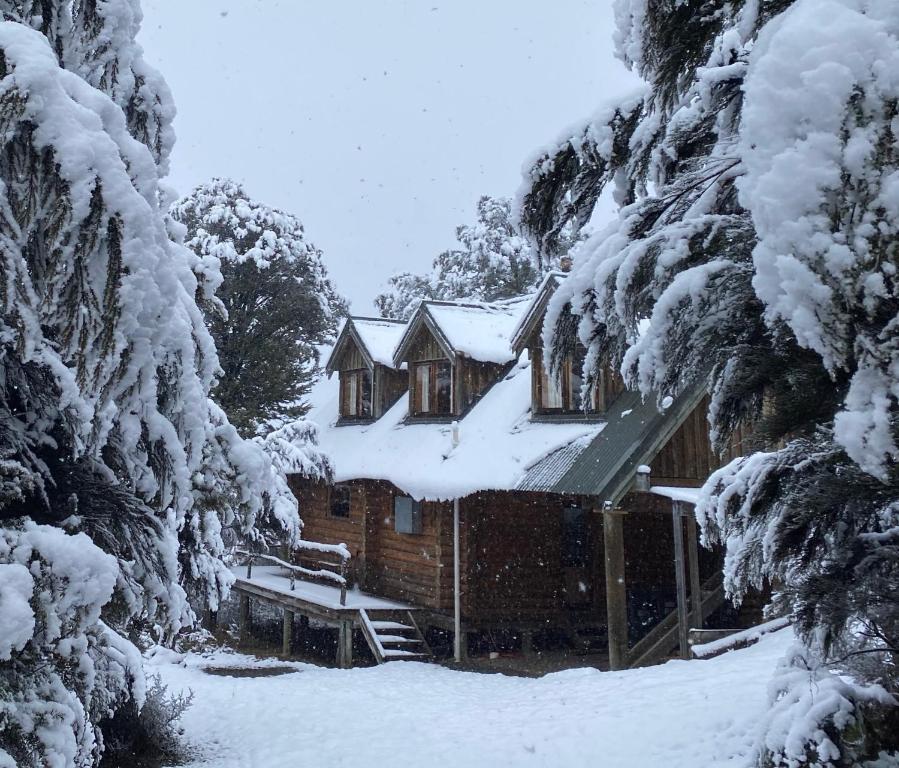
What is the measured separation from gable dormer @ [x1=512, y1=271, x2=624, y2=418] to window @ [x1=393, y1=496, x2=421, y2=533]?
3670 mm

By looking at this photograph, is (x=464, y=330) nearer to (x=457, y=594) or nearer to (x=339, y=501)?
(x=339, y=501)

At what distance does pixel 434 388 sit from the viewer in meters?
19.7

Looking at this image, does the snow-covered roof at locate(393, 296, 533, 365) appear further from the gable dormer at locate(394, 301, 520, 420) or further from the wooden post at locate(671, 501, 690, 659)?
the wooden post at locate(671, 501, 690, 659)

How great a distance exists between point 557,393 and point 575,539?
3.75 meters

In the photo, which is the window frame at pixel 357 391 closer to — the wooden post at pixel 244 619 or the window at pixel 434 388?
the window at pixel 434 388

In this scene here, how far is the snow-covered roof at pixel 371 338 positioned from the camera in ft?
71.4

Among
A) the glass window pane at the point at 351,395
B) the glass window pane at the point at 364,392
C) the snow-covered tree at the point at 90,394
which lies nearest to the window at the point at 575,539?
the glass window pane at the point at 364,392

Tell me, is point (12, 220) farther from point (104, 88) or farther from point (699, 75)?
point (699, 75)

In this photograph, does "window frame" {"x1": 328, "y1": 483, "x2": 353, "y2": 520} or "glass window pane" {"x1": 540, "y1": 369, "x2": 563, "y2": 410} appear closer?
"glass window pane" {"x1": 540, "y1": 369, "x2": 563, "y2": 410}

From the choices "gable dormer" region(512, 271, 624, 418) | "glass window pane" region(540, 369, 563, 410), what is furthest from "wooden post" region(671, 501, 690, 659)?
"glass window pane" region(540, 369, 563, 410)

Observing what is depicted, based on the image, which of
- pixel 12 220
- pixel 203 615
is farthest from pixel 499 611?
pixel 12 220

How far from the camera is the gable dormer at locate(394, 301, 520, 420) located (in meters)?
18.8

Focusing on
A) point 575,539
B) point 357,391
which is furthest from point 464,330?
point 575,539

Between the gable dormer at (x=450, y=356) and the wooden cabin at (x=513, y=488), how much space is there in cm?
4
